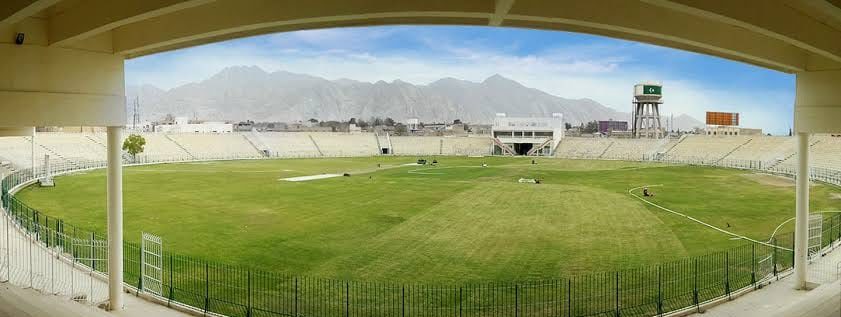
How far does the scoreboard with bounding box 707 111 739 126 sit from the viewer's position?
467ft

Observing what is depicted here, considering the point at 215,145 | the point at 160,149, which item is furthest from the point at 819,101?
the point at 215,145

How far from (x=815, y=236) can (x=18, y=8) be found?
25234 millimetres

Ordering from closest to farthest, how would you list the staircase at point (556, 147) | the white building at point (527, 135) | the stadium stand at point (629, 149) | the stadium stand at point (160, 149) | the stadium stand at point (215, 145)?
the stadium stand at point (160, 149) → the stadium stand at point (215, 145) → the stadium stand at point (629, 149) → the staircase at point (556, 147) → the white building at point (527, 135)

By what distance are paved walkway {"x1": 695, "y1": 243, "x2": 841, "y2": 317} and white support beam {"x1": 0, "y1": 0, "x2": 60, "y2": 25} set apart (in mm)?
13232

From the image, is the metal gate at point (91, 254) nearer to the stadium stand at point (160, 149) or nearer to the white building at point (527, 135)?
the stadium stand at point (160, 149)

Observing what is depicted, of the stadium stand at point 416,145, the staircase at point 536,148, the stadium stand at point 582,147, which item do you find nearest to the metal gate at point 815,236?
the stadium stand at point 582,147

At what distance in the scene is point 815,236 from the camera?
2239cm

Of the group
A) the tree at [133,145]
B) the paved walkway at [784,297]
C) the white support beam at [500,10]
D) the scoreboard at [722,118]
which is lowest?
the paved walkway at [784,297]

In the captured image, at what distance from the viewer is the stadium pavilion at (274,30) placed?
932 cm

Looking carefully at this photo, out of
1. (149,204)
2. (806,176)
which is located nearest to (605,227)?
(806,176)

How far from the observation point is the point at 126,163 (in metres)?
79.5

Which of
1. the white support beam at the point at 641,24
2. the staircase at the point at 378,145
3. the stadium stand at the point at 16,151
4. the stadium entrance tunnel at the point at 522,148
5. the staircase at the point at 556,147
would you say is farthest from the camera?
the stadium entrance tunnel at the point at 522,148

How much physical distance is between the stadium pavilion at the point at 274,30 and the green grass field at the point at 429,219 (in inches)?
365

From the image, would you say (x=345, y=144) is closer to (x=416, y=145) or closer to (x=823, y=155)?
(x=416, y=145)
